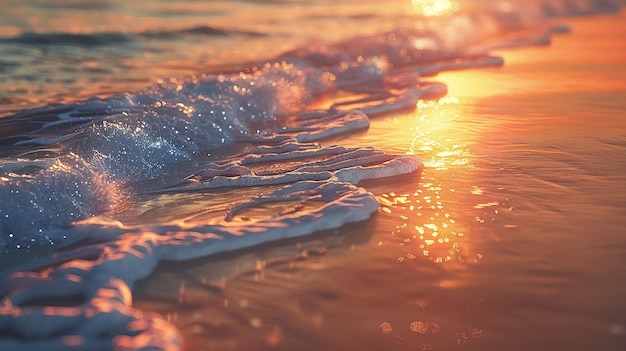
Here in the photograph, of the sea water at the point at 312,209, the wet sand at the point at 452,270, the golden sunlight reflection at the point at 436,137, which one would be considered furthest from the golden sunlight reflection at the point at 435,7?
the wet sand at the point at 452,270

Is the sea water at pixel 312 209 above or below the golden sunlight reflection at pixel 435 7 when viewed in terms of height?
below

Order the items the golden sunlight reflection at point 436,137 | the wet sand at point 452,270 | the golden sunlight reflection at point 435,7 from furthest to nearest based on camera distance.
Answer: the golden sunlight reflection at point 435,7 < the golden sunlight reflection at point 436,137 < the wet sand at point 452,270

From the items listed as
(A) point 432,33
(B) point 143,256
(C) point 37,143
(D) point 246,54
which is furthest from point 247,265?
(A) point 432,33

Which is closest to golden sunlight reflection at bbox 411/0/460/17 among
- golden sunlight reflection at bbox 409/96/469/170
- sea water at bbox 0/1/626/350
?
sea water at bbox 0/1/626/350

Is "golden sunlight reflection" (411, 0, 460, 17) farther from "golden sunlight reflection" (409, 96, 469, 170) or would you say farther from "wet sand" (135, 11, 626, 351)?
"wet sand" (135, 11, 626, 351)

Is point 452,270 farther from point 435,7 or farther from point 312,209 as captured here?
point 435,7

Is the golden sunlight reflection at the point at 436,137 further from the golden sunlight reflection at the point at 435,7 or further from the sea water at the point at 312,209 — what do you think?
the golden sunlight reflection at the point at 435,7

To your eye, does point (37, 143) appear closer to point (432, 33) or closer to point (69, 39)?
point (69, 39)
